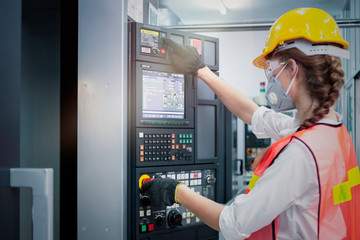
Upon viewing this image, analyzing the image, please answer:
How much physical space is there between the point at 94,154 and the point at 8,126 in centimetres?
61

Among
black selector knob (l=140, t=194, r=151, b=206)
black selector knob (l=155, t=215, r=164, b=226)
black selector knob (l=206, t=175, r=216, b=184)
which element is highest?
black selector knob (l=206, t=175, r=216, b=184)

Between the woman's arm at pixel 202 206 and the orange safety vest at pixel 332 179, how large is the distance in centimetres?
14

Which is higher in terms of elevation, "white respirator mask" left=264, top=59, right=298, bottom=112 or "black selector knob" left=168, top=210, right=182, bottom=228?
"white respirator mask" left=264, top=59, right=298, bottom=112

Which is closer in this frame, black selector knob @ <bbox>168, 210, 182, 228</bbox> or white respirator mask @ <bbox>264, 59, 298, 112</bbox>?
white respirator mask @ <bbox>264, 59, 298, 112</bbox>

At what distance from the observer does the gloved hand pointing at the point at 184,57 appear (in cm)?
151

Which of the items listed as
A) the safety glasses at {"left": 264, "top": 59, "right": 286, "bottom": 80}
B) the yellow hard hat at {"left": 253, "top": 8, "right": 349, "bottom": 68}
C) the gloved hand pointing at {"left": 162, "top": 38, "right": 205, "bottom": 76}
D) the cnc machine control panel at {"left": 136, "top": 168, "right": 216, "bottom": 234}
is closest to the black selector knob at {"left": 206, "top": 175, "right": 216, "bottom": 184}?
the cnc machine control panel at {"left": 136, "top": 168, "right": 216, "bottom": 234}

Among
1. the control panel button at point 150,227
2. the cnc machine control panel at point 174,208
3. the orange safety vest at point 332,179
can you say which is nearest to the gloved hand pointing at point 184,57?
the cnc machine control panel at point 174,208

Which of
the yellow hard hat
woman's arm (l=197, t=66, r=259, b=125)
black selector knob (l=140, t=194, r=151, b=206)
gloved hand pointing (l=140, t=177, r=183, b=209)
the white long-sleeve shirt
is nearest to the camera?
the white long-sleeve shirt

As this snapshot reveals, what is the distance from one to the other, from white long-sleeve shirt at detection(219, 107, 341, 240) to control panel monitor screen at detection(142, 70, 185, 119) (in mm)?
627

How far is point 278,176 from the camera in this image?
980 millimetres

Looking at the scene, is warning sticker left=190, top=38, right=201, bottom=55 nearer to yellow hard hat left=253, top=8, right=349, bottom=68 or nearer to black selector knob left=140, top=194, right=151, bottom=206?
yellow hard hat left=253, top=8, right=349, bottom=68

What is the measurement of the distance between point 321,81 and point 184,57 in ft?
2.20

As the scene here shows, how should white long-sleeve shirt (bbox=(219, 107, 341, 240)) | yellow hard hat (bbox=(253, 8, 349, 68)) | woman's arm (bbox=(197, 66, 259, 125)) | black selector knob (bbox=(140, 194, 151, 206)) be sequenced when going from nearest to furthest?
white long-sleeve shirt (bbox=(219, 107, 341, 240))
yellow hard hat (bbox=(253, 8, 349, 68))
black selector knob (bbox=(140, 194, 151, 206))
woman's arm (bbox=(197, 66, 259, 125))

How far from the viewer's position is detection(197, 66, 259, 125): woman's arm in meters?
1.61
